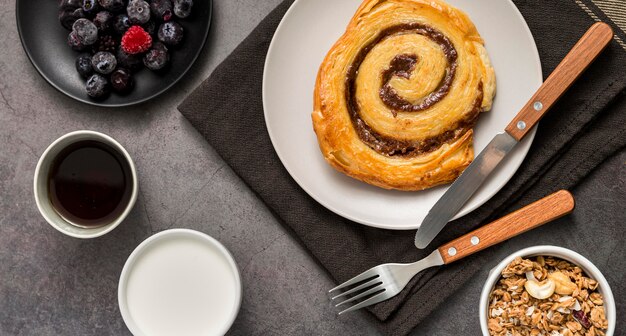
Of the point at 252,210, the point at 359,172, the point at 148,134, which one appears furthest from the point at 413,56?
the point at 148,134

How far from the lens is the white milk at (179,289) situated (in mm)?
2162

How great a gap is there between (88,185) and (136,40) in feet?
1.59

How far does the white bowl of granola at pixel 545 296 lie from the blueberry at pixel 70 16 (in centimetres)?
154

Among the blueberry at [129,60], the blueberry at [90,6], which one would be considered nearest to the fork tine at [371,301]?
the blueberry at [129,60]

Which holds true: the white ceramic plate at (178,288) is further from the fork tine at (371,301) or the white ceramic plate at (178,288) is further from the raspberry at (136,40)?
the raspberry at (136,40)

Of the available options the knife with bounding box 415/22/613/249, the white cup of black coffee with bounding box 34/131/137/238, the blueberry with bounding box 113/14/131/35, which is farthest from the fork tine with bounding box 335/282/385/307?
the blueberry with bounding box 113/14/131/35

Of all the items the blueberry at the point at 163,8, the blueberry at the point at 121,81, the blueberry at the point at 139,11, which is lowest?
the blueberry at the point at 121,81

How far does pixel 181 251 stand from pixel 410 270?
28.4 inches

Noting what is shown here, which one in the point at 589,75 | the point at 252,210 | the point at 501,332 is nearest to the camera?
the point at 501,332

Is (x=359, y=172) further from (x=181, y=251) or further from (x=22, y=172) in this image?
(x=22, y=172)

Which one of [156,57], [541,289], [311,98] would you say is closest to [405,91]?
[311,98]

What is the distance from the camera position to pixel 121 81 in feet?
7.30

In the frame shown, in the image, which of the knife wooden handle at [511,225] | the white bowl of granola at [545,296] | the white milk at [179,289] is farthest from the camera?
the white milk at [179,289]

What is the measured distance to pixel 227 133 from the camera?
2.26 meters
